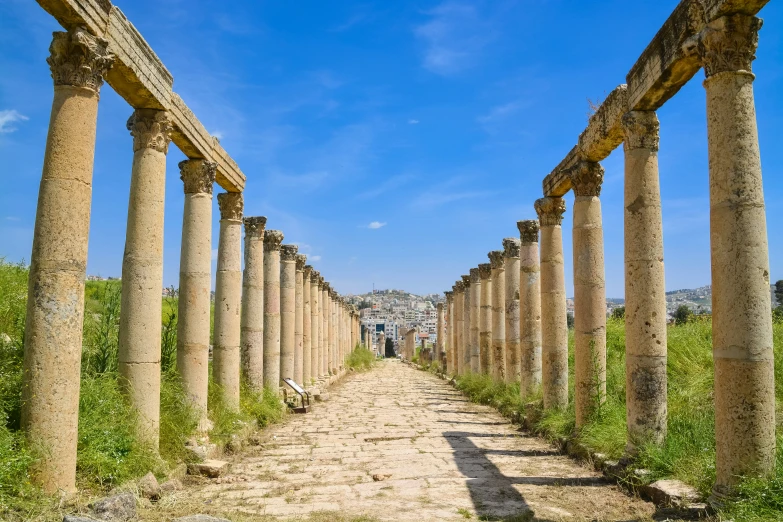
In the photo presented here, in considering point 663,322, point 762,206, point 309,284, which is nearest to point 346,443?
point 663,322

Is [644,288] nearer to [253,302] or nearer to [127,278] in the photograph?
[127,278]

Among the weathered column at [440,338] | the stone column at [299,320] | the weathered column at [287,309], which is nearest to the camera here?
the weathered column at [287,309]

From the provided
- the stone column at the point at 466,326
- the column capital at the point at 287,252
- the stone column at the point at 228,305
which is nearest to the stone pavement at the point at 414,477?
the stone column at the point at 228,305

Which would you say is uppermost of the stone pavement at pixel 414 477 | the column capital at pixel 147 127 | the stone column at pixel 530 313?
the column capital at pixel 147 127

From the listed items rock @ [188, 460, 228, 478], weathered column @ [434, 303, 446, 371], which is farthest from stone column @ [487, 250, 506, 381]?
A: weathered column @ [434, 303, 446, 371]

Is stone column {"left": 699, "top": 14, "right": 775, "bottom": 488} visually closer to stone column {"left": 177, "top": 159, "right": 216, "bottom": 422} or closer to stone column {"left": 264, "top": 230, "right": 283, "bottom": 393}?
stone column {"left": 177, "top": 159, "right": 216, "bottom": 422}

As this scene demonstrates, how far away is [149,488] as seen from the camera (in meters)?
7.30

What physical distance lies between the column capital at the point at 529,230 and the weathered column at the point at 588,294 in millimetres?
4004

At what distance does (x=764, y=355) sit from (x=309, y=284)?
19.3 m

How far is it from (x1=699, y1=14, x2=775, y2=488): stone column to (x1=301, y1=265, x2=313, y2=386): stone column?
17017 mm

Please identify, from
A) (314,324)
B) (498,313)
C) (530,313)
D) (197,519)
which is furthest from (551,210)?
(314,324)

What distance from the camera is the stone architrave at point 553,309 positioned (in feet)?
43.0

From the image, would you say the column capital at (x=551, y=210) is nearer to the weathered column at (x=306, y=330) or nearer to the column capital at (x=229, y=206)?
the column capital at (x=229, y=206)

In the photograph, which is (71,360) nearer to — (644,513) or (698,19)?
(644,513)
